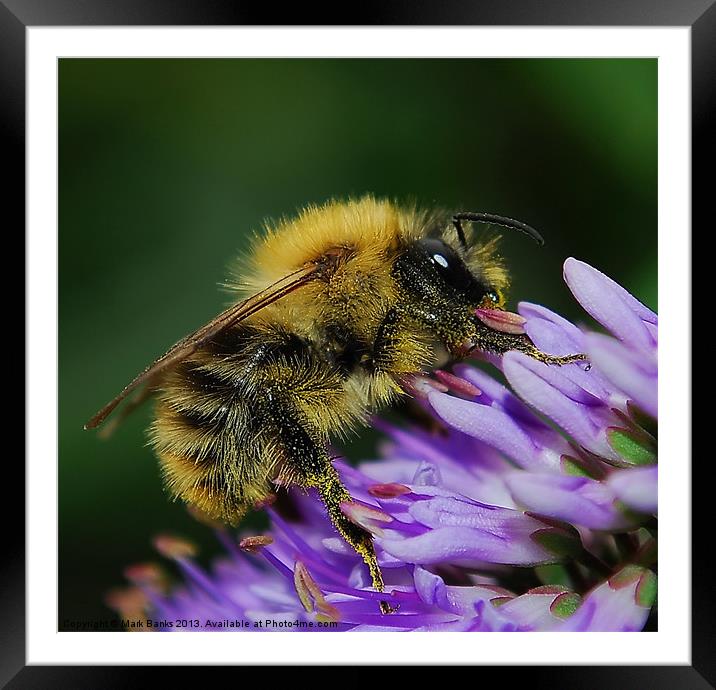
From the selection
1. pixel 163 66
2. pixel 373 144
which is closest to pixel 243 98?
pixel 163 66

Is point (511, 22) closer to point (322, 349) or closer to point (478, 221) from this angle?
point (478, 221)

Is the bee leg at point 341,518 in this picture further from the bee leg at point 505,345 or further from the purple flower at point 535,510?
the bee leg at point 505,345

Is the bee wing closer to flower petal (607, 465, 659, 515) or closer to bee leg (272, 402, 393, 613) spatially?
bee leg (272, 402, 393, 613)

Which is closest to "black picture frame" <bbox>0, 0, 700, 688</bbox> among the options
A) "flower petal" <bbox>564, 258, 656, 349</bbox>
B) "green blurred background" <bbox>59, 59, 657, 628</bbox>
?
"green blurred background" <bbox>59, 59, 657, 628</bbox>

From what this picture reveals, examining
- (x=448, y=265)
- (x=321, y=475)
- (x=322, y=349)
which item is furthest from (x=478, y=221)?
(x=321, y=475)

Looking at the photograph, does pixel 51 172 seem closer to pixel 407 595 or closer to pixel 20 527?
pixel 20 527

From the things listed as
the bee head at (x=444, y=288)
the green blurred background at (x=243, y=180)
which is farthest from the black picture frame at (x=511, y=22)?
the bee head at (x=444, y=288)
